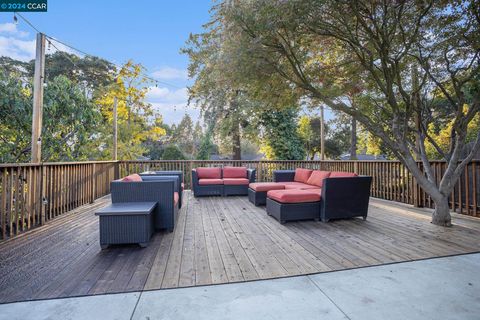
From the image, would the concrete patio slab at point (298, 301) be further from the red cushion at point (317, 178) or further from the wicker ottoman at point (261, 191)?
the wicker ottoman at point (261, 191)

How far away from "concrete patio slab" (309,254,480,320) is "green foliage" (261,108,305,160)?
8.78 meters

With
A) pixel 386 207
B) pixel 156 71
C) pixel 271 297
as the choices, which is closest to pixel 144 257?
pixel 271 297

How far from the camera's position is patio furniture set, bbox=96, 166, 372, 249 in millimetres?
2844

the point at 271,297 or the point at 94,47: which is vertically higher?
the point at 94,47

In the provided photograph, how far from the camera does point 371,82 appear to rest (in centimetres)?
504

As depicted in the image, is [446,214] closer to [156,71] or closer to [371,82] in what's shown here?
[371,82]

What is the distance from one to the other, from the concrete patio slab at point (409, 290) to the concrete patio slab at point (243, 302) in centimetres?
15

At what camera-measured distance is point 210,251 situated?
279 centimetres

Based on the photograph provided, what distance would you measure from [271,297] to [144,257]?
1467 mm

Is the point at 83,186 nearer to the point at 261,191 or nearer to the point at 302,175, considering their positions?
the point at 261,191
